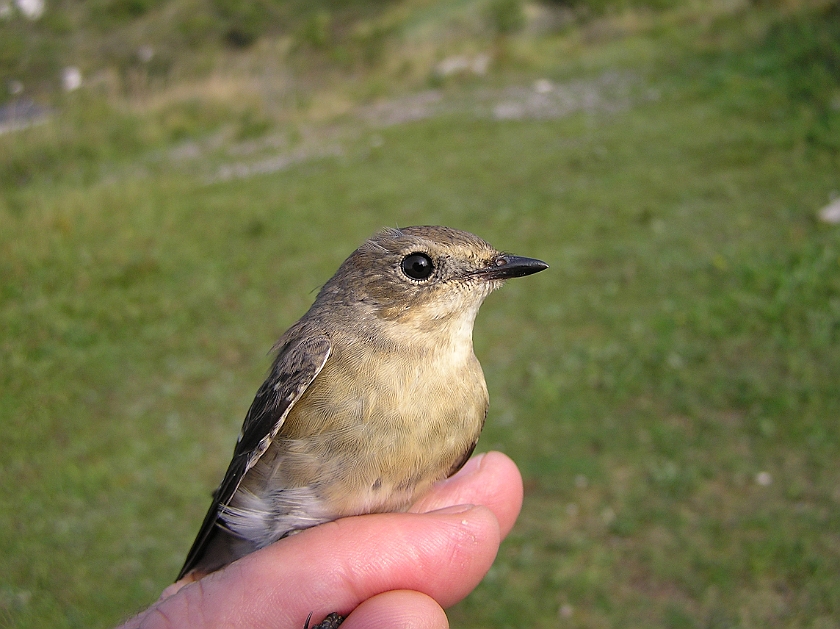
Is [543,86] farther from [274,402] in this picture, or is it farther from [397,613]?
[397,613]

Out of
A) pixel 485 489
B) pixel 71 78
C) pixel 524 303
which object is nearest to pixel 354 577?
pixel 485 489

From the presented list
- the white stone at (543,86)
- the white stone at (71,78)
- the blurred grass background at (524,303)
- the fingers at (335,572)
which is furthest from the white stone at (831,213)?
the white stone at (71,78)

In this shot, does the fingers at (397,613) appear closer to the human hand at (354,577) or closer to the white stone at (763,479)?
the human hand at (354,577)

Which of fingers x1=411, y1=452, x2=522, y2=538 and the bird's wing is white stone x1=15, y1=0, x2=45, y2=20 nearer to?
the bird's wing

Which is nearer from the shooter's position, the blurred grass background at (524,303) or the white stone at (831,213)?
the blurred grass background at (524,303)

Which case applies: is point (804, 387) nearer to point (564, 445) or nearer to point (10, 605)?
point (564, 445)
